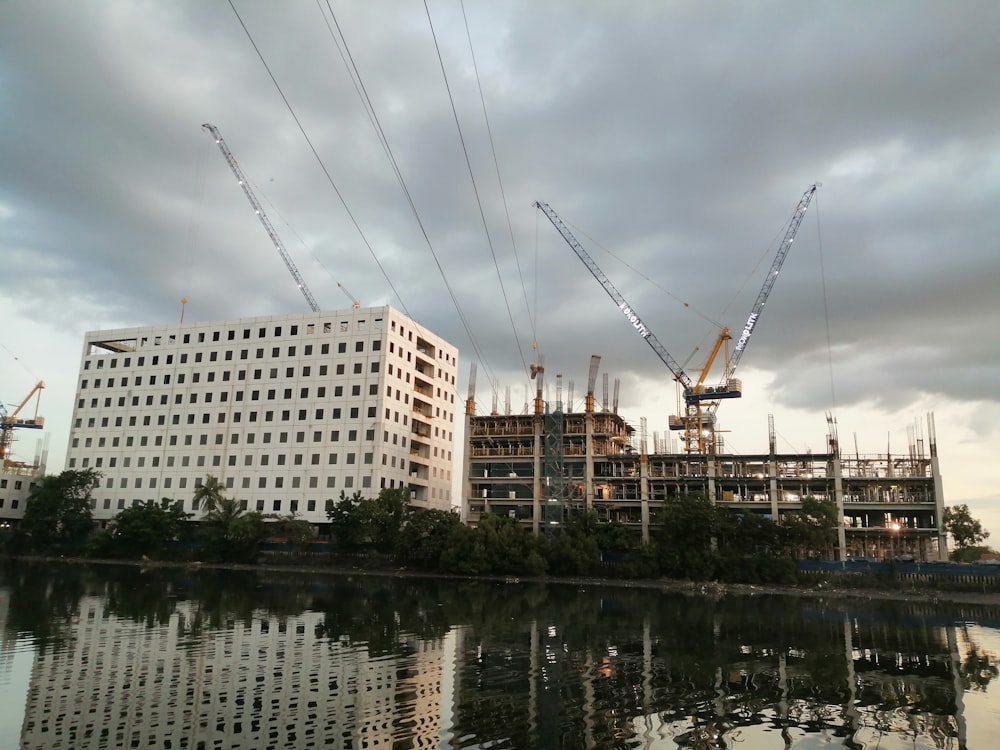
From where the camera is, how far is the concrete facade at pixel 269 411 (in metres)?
101

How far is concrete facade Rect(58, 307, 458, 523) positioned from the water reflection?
46.1 meters

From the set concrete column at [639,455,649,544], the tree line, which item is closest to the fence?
the tree line

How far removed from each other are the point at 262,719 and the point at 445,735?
232 inches

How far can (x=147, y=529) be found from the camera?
94.4 meters

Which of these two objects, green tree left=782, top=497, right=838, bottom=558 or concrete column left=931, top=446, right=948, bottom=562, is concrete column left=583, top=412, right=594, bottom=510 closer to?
green tree left=782, top=497, right=838, bottom=558

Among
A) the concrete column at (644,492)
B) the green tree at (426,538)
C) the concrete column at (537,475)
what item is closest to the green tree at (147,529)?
Result: the green tree at (426,538)

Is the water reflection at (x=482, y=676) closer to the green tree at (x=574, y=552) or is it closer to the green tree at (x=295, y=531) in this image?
the green tree at (x=574, y=552)

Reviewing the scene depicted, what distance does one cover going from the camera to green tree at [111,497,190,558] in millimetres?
95188

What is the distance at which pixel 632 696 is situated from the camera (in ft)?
86.1

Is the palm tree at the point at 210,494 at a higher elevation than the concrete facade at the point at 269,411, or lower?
lower

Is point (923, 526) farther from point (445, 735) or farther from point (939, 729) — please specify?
point (445, 735)

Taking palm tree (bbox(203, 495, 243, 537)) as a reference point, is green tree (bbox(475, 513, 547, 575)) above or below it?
below

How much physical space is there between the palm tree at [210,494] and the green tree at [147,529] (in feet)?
12.4

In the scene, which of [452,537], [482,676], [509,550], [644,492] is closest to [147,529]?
[452,537]
